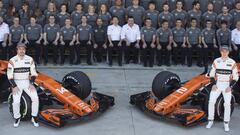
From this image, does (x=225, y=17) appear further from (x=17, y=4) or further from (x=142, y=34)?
(x=17, y=4)

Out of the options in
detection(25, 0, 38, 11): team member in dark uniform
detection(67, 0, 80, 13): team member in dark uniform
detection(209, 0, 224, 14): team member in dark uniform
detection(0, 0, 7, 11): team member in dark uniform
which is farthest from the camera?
detection(209, 0, 224, 14): team member in dark uniform

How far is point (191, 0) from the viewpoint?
17047 mm

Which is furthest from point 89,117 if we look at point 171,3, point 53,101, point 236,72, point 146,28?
point 171,3

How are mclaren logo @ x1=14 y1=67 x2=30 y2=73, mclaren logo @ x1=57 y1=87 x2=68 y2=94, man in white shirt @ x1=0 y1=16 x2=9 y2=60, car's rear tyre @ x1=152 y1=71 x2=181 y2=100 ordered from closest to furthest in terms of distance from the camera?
mclaren logo @ x1=14 y1=67 x2=30 y2=73 < mclaren logo @ x1=57 y1=87 x2=68 y2=94 < car's rear tyre @ x1=152 y1=71 x2=181 y2=100 < man in white shirt @ x1=0 y1=16 x2=9 y2=60

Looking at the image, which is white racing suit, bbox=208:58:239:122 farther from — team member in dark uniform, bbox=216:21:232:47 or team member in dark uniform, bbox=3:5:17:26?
team member in dark uniform, bbox=3:5:17:26

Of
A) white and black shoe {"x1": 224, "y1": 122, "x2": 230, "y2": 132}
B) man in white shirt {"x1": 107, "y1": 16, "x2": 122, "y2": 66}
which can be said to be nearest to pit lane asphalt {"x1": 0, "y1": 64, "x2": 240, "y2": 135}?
white and black shoe {"x1": 224, "y1": 122, "x2": 230, "y2": 132}

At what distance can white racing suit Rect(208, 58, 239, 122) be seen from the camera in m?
11.2

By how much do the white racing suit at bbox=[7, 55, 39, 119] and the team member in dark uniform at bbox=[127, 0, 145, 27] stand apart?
18.9 feet

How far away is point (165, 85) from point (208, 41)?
4.29 m

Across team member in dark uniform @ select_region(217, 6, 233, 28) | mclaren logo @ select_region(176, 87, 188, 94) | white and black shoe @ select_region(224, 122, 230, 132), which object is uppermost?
team member in dark uniform @ select_region(217, 6, 233, 28)

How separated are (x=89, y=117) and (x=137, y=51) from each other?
533 centimetres

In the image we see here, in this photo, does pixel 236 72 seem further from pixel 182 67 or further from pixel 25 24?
pixel 25 24

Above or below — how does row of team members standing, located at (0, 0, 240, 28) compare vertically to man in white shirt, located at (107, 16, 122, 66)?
above

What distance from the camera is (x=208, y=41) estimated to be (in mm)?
16062
